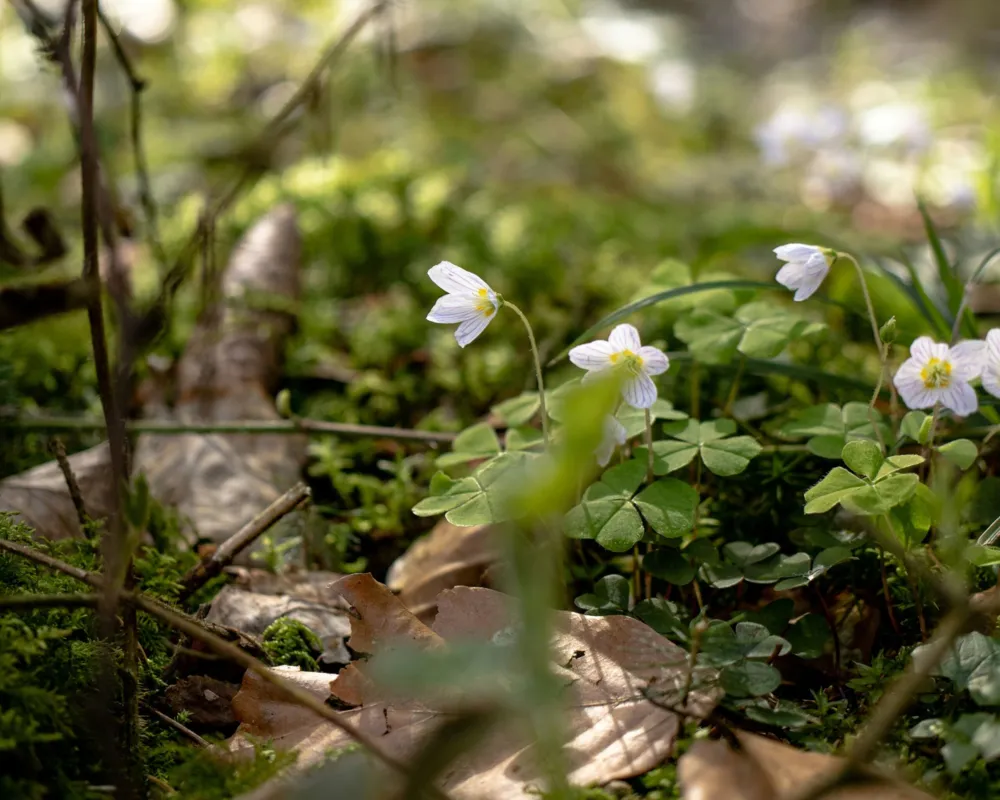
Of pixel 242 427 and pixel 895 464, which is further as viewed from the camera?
pixel 242 427

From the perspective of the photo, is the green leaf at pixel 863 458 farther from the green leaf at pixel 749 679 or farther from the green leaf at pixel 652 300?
the green leaf at pixel 652 300

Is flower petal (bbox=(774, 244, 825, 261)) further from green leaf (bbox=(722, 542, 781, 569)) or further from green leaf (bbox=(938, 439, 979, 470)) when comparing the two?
green leaf (bbox=(722, 542, 781, 569))

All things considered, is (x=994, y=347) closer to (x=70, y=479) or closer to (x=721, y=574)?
(x=721, y=574)

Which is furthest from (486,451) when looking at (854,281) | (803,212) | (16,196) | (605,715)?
(16,196)

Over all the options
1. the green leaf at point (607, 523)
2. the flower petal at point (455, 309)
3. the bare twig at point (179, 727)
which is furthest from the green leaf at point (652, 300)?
the bare twig at point (179, 727)

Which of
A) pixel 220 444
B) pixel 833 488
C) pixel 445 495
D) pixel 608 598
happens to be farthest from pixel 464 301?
pixel 220 444

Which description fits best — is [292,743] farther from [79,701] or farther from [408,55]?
[408,55]
